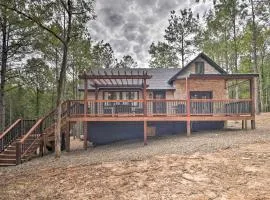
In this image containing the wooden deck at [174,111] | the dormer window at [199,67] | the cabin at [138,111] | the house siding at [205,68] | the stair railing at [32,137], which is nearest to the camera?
the stair railing at [32,137]

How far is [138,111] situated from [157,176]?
10.4m

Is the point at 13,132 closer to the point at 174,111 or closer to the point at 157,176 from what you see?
the point at 174,111

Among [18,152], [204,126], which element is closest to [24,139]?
[18,152]

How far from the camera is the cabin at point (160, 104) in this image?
17.3 meters

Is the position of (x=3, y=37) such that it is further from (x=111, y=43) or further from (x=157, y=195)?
(x=111, y=43)

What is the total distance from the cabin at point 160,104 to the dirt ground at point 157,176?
4.88 meters

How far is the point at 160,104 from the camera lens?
2019cm

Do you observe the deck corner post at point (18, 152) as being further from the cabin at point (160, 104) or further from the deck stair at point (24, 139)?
the cabin at point (160, 104)

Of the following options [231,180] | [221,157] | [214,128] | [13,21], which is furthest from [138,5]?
[231,180]

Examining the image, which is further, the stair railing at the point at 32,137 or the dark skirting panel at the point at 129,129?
the dark skirting panel at the point at 129,129

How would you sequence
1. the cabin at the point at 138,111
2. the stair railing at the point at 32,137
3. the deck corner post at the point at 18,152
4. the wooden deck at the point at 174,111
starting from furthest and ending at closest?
the wooden deck at the point at 174,111 < the cabin at the point at 138,111 < the stair railing at the point at 32,137 < the deck corner post at the point at 18,152

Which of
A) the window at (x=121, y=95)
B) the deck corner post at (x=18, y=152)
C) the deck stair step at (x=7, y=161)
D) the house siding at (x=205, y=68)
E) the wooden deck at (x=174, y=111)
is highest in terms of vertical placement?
the house siding at (x=205, y=68)

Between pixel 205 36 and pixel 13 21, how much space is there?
1041 inches

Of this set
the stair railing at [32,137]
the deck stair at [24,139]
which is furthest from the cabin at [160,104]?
the deck stair at [24,139]
